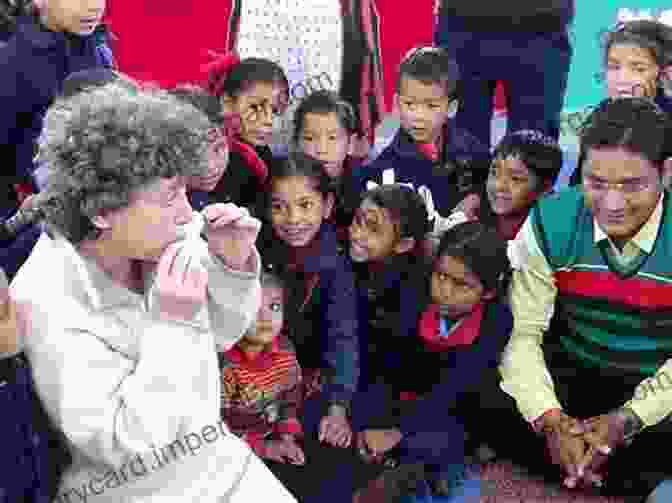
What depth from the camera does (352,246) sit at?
218 cm

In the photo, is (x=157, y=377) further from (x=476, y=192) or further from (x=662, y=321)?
(x=476, y=192)

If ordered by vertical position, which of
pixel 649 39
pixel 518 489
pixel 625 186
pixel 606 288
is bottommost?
pixel 518 489

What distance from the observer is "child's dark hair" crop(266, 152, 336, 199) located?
6.75 feet

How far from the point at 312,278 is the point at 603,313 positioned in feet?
2.00

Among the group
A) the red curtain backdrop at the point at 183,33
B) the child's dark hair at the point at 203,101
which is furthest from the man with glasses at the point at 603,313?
the red curtain backdrop at the point at 183,33

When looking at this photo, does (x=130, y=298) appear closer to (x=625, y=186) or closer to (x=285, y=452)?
(x=285, y=452)

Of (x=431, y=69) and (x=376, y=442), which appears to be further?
(x=431, y=69)

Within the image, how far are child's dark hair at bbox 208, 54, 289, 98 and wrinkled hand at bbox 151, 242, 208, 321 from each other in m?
1.12

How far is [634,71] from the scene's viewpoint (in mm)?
2531

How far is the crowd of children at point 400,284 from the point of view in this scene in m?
1.80

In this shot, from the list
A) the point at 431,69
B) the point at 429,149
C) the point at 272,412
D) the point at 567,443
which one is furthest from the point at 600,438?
the point at 431,69

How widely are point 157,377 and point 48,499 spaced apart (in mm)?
251

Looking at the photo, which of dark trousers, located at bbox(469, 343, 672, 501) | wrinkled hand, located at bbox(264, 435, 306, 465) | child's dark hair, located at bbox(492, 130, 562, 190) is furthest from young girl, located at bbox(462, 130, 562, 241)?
wrinkled hand, located at bbox(264, 435, 306, 465)

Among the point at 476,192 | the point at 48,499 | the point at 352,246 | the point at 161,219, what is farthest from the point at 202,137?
the point at 476,192
